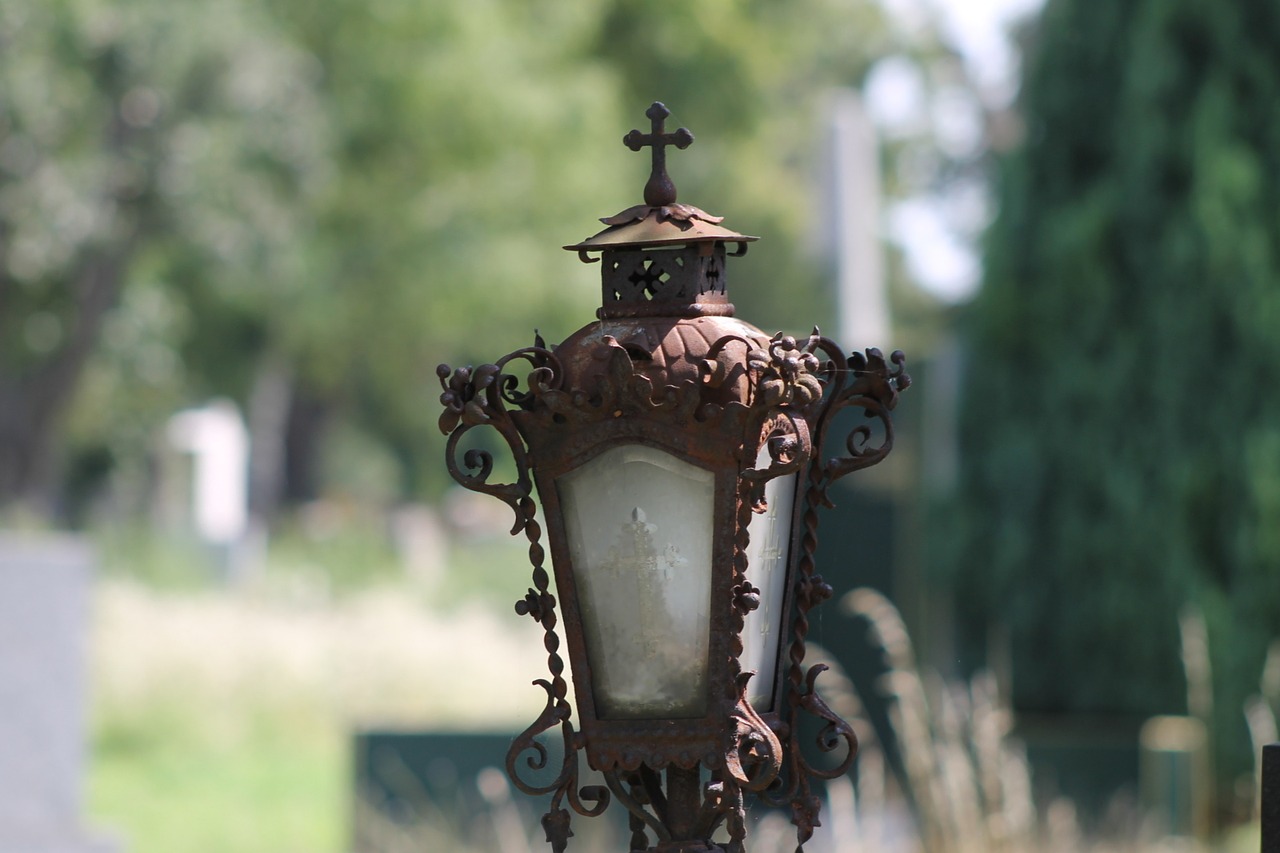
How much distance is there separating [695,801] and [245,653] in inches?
390

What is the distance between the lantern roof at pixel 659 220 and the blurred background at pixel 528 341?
314cm

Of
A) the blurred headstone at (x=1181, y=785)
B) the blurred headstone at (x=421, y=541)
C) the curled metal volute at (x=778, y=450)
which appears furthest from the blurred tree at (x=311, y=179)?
the curled metal volute at (x=778, y=450)

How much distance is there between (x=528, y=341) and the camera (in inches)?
886

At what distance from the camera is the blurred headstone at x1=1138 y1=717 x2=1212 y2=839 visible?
6922 millimetres

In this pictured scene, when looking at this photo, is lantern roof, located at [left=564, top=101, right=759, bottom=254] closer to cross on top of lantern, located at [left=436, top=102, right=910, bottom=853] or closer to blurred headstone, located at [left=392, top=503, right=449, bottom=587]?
cross on top of lantern, located at [left=436, top=102, right=910, bottom=853]

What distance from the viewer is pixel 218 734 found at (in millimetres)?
11039

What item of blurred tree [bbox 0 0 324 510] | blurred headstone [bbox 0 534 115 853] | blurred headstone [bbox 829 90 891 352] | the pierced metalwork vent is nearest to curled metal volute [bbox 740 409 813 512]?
the pierced metalwork vent

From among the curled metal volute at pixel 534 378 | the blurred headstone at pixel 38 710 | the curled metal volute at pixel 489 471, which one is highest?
the curled metal volute at pixel 534 378

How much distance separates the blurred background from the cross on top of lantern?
2.92m

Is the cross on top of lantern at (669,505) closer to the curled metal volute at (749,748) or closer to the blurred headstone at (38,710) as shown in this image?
the curled metal volute at (749,748)

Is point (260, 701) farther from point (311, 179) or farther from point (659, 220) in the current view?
point (659, 220)

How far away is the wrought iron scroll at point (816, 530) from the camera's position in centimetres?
220

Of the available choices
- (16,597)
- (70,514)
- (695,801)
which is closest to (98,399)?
(70,514)

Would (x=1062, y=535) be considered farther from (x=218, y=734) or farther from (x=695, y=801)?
(x=695, y=801)
